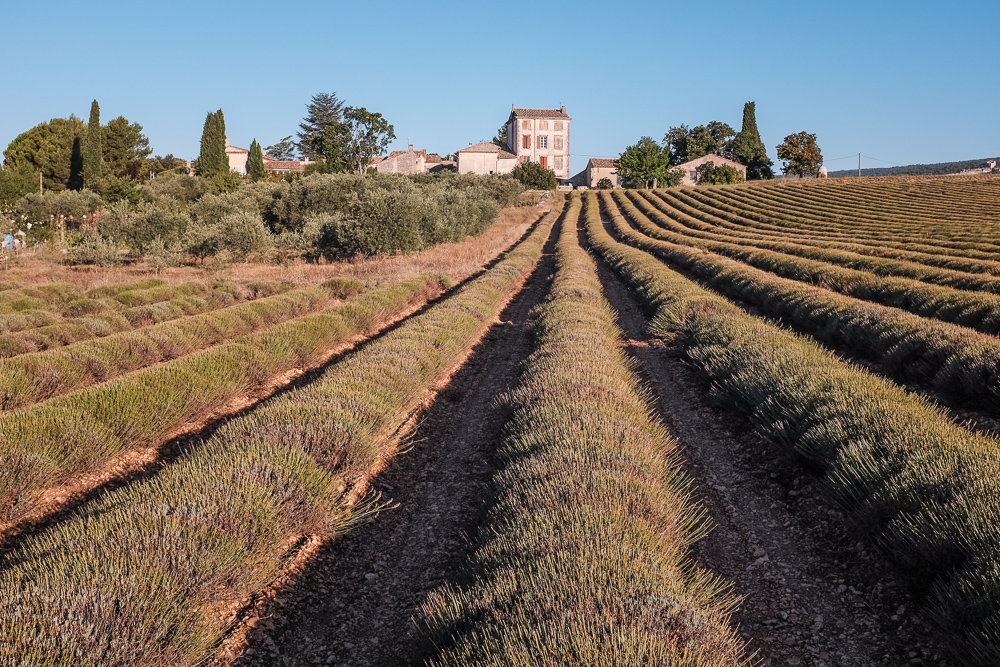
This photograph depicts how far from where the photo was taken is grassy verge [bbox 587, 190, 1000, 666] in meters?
3.42

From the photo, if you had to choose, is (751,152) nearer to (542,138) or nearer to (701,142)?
(701,142)

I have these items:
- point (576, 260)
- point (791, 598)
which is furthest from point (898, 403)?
point (576, 260)

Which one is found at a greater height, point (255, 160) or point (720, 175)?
point (720, 175)

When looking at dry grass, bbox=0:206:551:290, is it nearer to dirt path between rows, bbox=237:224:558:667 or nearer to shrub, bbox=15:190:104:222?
dirt path between rows, bbox=237:224:558:667

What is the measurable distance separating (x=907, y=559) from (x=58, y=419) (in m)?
7.30

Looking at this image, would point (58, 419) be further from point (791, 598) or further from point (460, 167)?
point (460, 167)

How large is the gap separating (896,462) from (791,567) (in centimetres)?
123

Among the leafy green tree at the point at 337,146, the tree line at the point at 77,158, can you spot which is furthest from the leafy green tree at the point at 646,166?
the tree line at the point at 77,158

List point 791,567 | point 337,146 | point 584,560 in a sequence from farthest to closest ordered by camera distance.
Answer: point 337,146
point 791,567
point 584,560

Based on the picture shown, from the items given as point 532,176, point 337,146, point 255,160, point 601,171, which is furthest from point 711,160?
point 255,160

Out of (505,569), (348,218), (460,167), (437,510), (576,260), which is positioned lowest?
(437,510)

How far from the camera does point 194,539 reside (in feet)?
13.1

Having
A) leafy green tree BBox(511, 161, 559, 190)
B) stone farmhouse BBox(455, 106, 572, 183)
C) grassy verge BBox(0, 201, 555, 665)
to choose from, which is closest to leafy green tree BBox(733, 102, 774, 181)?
stone farmhouse BBox(455, 106, 572, 183)

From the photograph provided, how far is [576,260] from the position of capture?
22359 mm
